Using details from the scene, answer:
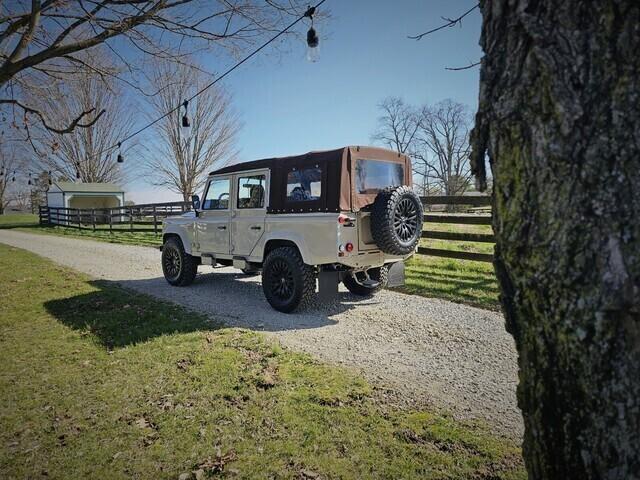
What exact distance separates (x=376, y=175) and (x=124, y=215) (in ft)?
65.8

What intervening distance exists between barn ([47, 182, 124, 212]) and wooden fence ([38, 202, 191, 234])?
6.93ft

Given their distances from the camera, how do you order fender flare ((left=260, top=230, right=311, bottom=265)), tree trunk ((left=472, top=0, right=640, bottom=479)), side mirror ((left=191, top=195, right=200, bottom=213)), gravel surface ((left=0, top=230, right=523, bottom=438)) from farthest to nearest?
side mirror ((left=191, top=195, right=200, bottom=213))
fender flare ((left=260, top=230, right=311, bottom=265))
gravel surface ((left=0, top=230, right=523, bottom=438))
tree trunk ((left=472, top=0, right=640, bottom=479))

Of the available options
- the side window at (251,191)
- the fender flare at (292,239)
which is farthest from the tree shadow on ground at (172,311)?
the side window at (251,191)

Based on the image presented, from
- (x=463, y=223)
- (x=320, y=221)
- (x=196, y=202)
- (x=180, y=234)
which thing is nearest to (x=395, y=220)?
(x=320, y=221)

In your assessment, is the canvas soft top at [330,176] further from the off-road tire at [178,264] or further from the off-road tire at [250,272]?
the off-road tire at [178,264]

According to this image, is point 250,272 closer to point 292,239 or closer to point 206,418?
point 292,239

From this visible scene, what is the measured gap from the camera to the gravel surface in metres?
3.18

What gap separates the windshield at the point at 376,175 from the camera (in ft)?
17.8

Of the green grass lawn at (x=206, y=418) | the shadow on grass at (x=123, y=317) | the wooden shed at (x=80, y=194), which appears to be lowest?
the green grass lawn at (x=206, y=418)

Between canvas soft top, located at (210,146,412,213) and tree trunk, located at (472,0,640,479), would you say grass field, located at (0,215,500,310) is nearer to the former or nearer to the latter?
canvas soft top, located at (210,146,412,213)

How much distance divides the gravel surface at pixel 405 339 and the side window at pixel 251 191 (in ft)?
5.41

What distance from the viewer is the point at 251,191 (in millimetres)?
6336

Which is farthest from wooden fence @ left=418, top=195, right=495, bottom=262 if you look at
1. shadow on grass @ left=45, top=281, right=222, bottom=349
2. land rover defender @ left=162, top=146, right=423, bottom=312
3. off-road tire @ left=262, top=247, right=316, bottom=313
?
shadow on grass @ left=45, top=281, right=222, bottom=349

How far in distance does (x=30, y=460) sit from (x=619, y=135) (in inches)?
141
